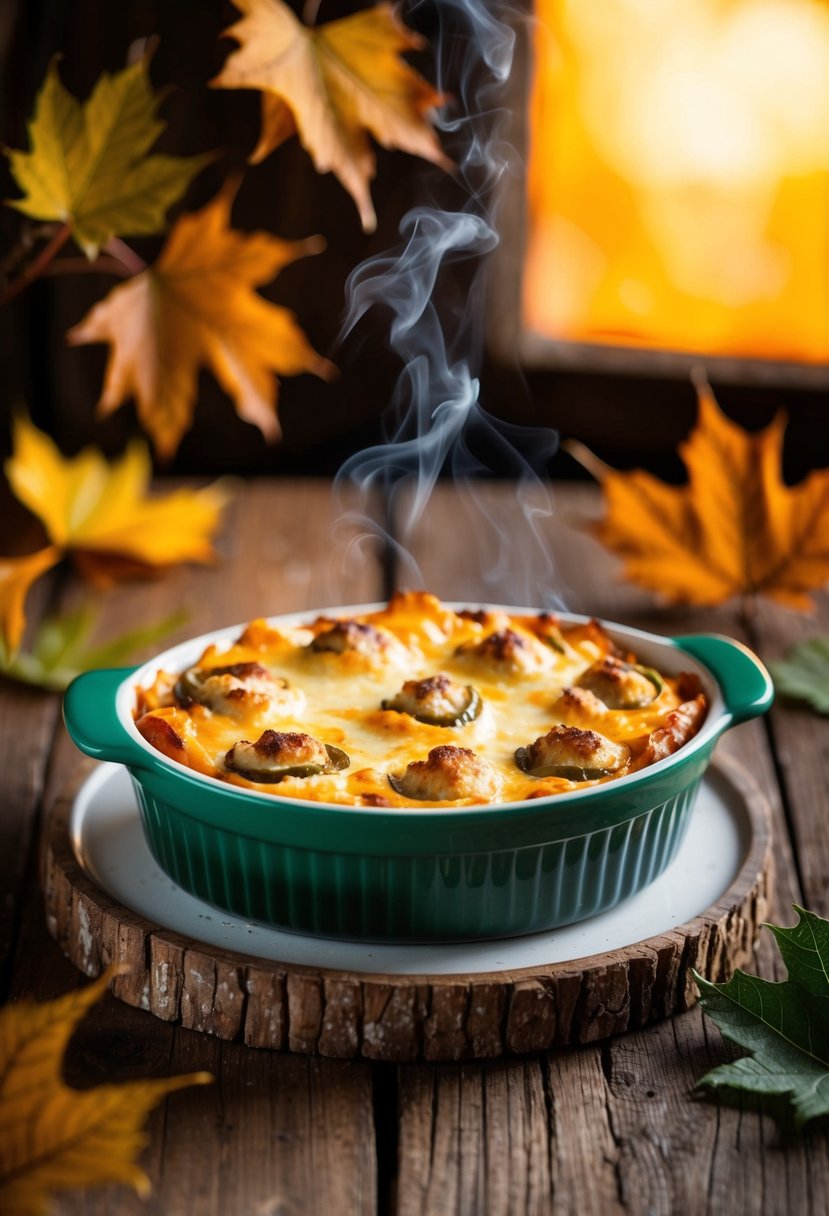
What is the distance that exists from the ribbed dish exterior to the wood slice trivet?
0.21 feet

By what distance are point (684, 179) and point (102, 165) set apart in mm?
1967

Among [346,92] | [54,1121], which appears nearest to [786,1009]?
[54,1121]

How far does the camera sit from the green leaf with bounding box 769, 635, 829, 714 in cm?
222

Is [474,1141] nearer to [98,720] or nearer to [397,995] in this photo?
[397,995]

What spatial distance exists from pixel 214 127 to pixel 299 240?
0.27 meters

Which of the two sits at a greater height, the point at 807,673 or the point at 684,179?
the point at 684,179

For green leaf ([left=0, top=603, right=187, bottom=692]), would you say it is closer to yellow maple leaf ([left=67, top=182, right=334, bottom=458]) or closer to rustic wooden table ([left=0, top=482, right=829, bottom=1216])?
yellow maple leaf ([left=67, top=182, right=334, bottom=458])

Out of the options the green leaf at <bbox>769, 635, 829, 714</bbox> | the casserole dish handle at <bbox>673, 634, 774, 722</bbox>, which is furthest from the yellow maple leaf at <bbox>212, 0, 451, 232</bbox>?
the green leaf at <bbox>769, 635, 829, 714</bbox>

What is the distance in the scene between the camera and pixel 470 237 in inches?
124

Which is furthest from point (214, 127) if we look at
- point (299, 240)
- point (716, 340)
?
point (716, 340)

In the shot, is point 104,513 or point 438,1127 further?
point 104,513

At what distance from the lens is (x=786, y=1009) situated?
138cm

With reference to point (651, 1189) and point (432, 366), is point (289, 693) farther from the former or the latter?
point (432, 366)

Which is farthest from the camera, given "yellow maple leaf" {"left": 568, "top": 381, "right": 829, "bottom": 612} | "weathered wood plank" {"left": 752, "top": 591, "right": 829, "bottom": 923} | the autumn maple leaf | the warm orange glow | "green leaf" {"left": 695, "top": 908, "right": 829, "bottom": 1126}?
the warm orange glow
